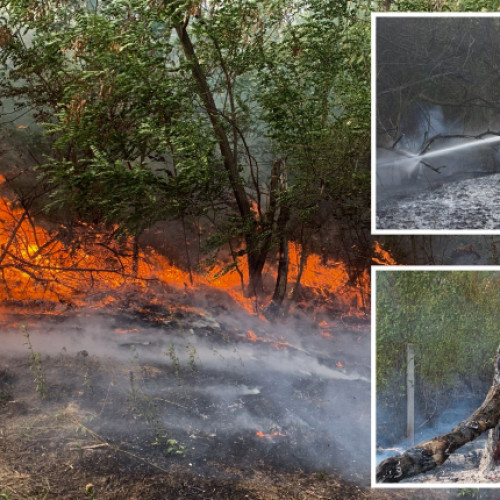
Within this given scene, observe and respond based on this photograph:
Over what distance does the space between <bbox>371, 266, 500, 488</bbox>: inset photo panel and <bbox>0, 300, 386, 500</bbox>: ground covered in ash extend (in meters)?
0.77

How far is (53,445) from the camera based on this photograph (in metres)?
4.07

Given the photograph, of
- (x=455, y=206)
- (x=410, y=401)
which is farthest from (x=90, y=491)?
(x=455, y=206)

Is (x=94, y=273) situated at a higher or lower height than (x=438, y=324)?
higher

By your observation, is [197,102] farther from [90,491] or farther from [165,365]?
[90,491]

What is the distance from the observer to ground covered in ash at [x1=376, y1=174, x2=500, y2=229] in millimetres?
3309

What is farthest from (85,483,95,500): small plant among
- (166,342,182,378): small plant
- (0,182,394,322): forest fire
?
(0,182,394,322): forest fire

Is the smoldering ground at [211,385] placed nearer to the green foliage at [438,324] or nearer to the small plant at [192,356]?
the small plant at [192,356]

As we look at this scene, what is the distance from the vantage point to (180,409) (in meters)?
4.36

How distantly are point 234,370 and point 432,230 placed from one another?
196cm

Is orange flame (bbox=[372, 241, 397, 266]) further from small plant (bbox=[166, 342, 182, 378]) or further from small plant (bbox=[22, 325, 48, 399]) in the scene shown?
small plant (bbox=[22, 325, 48, 399])

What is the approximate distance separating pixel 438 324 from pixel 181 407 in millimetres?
1905

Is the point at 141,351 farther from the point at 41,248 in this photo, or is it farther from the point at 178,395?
the point at 41,248

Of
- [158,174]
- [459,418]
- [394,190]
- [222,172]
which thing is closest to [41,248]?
[158,174]

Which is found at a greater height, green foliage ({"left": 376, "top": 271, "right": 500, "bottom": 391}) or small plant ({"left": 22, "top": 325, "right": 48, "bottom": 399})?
green foliage ({"left": 376, "top": 271, "right": 500, "bottom": 391})
